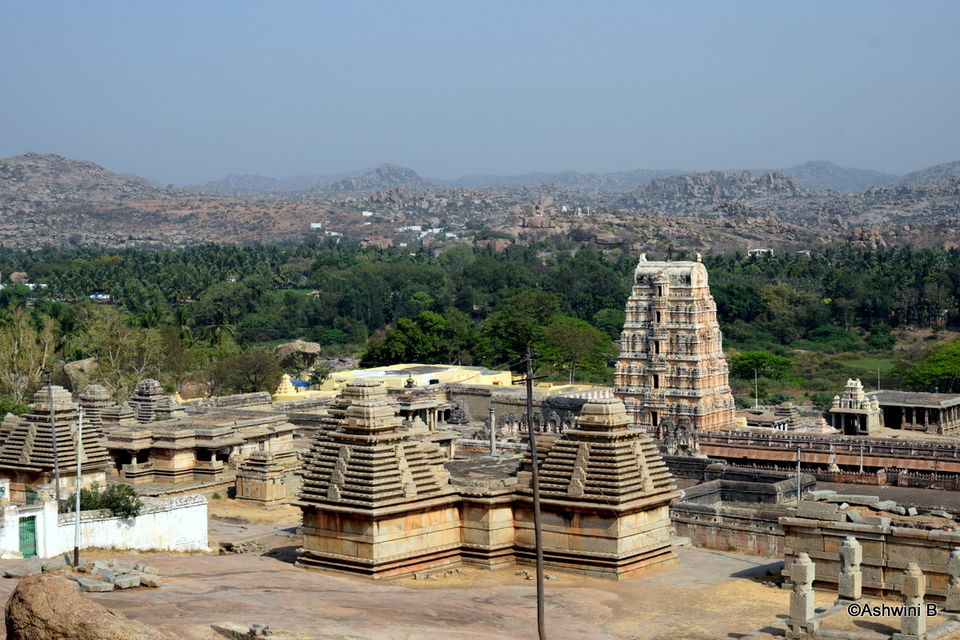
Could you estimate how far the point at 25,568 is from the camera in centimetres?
2469

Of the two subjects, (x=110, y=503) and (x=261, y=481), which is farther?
(x=261, y=481)

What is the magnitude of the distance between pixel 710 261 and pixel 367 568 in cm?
12758

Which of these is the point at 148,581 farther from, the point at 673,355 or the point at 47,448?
the point at 673,355

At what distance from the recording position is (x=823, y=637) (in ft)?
70.3

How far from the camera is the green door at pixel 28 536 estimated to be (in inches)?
1083

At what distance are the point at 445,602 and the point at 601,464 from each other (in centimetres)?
464

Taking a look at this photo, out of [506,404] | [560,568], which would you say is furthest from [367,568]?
[506,404]

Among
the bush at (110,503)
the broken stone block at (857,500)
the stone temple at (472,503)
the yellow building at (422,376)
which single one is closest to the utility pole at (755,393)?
the yellow building at (422,376)

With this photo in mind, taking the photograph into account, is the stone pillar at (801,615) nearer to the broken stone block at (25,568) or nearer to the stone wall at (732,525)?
the stone wall at (732,525)

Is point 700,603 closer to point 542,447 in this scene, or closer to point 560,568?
point 560,568

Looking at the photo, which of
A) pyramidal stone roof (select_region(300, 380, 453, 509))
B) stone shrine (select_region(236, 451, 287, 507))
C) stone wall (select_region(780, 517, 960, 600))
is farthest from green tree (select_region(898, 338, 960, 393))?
pyramidal stone roof (select_region(300, 380, 453, 509))

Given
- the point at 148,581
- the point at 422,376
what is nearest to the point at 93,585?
the point at 148,581

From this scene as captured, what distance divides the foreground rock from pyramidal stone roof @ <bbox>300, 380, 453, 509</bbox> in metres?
9.81

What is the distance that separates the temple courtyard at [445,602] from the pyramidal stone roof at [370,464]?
4.95ft
